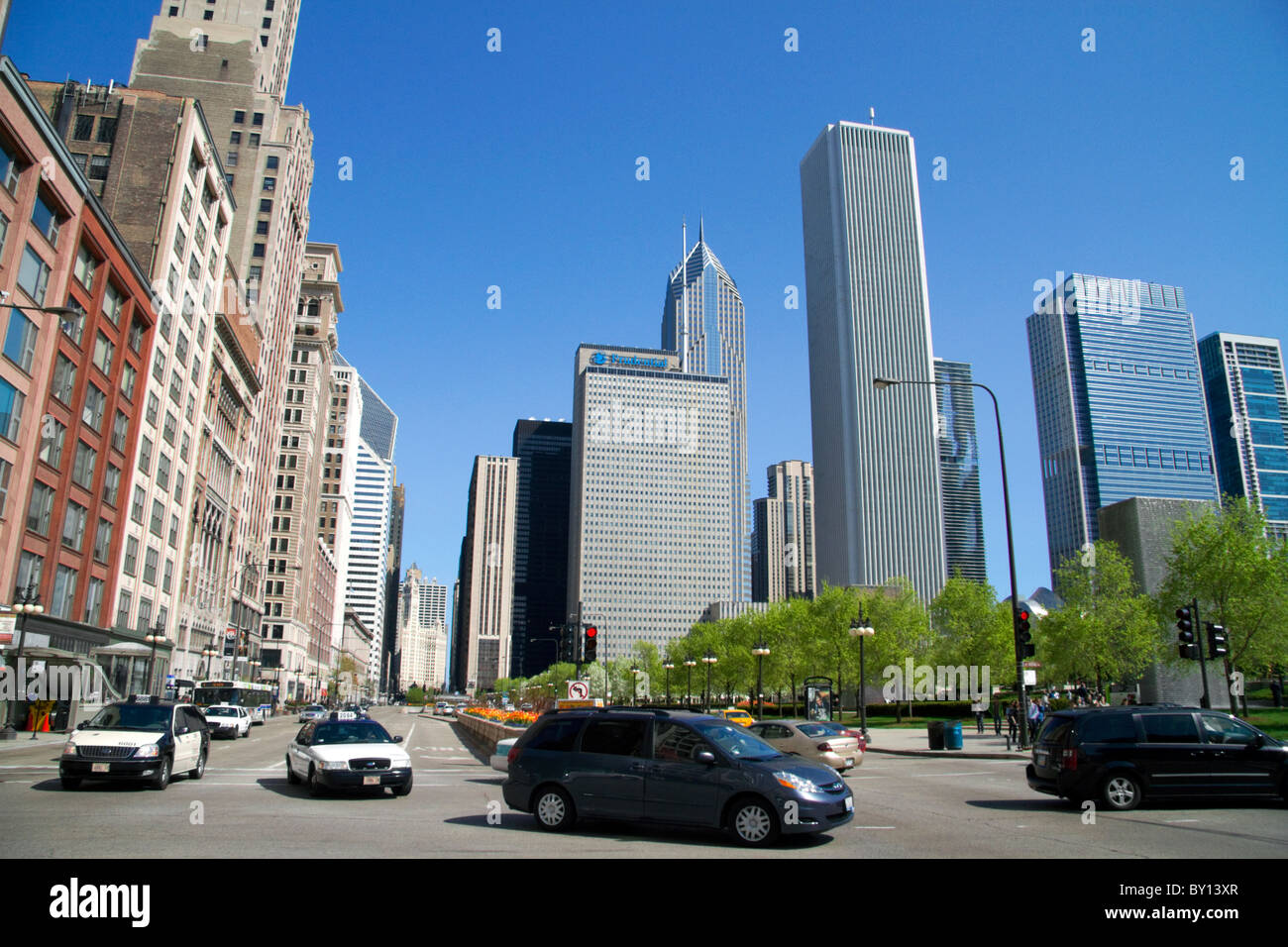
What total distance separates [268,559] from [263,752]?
87.0m

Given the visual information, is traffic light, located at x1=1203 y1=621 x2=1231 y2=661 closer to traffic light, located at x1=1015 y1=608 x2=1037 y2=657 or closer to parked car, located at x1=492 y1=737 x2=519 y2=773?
traffic light, located at x1=1015 y1=608 x2=1037 y2=657

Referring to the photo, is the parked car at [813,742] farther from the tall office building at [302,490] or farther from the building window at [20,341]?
the tall office building at [302,490]

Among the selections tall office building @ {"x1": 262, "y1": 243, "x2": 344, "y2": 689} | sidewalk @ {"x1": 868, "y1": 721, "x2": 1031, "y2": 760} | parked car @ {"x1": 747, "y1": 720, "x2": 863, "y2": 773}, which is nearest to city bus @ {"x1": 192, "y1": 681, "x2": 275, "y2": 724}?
sidewalk @ {"x1": 868, "y1": 721, "x2": 1031, "y2": 760}

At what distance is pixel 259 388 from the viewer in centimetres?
8994

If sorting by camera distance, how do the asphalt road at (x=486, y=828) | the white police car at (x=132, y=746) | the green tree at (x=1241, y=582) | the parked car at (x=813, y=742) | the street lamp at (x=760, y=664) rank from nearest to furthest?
the asphalt road at (x=486, y=828) → the white police car at (x=132, y=746) → the parked car at (x=813, y=742) → the green tree at (x=1241, y=582) → the street lamp at (x=760, y=664)

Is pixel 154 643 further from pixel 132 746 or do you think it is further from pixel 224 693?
pixel 132 746

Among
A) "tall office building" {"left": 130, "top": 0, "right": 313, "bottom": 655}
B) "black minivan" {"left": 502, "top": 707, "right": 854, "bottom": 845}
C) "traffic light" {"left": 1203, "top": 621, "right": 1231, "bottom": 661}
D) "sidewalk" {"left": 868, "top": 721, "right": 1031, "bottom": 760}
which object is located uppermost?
"tall office building" {"left": 130, "top": 0, "right": 313, "bottom": 655}

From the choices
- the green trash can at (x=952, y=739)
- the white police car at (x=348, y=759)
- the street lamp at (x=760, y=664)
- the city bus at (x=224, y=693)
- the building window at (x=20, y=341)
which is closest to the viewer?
the white police car at (x=348, y=759)

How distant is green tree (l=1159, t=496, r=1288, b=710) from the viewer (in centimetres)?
4203

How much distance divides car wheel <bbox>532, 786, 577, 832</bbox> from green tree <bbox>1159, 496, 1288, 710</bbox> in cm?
4009

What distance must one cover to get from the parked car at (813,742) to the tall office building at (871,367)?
496 ft

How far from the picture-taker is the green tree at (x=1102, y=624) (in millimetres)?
50312

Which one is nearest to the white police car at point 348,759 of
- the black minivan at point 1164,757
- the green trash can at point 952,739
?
the black minivan at point 1164,757

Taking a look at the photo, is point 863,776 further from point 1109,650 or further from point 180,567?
point 180,567
